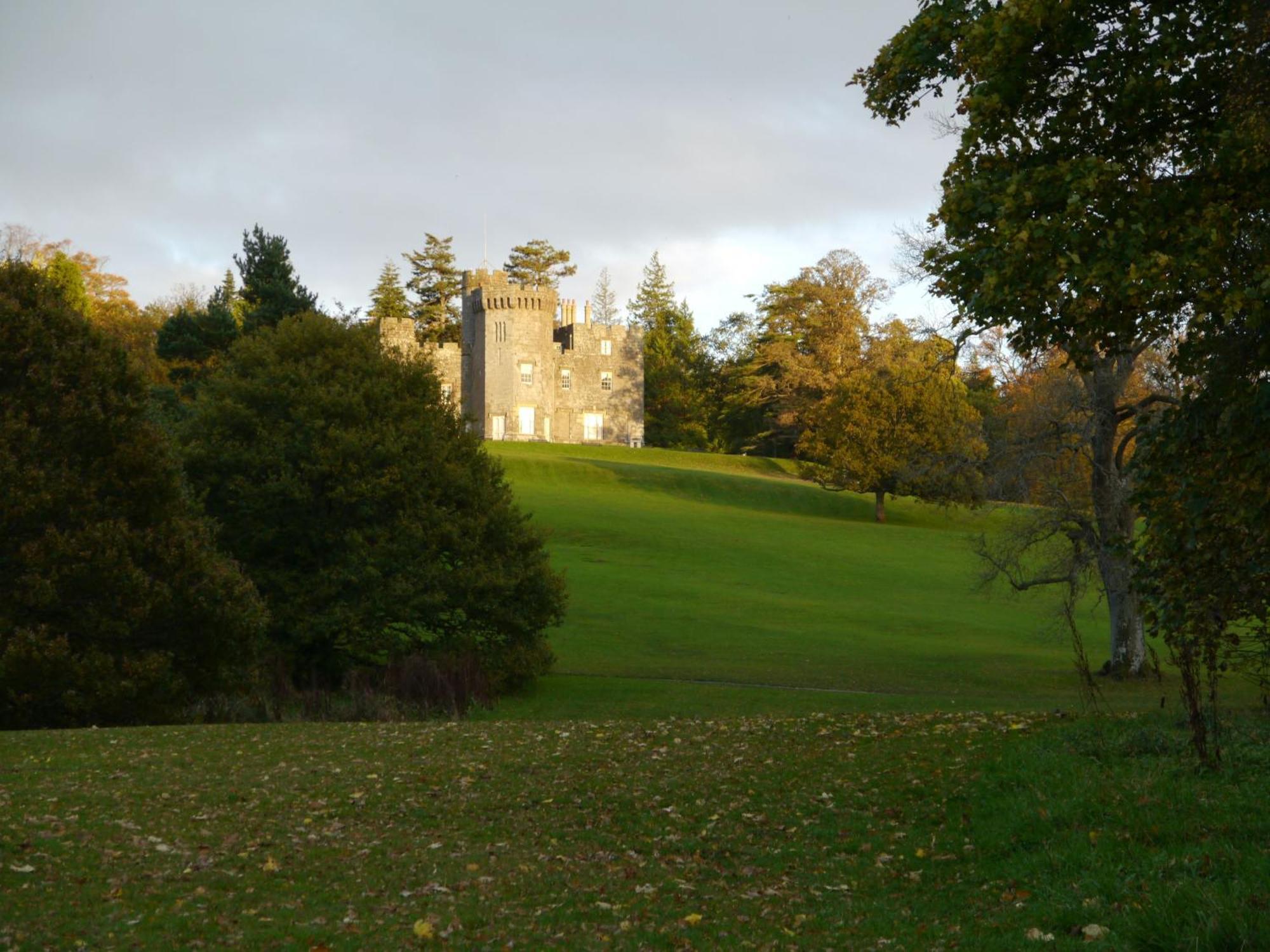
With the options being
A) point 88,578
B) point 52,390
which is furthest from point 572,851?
point 52,390

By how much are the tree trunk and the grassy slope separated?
5.18 feet

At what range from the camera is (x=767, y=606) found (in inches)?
1577

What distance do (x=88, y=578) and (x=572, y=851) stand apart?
1287 cm

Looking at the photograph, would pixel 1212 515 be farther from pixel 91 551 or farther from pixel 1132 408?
pixel 91 551

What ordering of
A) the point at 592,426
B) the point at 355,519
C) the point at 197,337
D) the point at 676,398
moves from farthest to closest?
the point at 676,398 < the point at 592,426 < the point at 197,337 < the point at 355,519

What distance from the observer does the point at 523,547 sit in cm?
2948

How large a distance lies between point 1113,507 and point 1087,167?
64.4 ft

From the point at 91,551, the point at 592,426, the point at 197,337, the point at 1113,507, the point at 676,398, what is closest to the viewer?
the point at 91,551

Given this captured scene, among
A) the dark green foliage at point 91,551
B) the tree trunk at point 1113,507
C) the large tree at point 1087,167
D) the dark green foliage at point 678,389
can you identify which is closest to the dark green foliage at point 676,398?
the dark green foliage at point 678,389

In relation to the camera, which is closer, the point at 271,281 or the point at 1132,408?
the point at 1132,408

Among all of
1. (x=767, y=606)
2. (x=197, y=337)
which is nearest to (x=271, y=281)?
(x=197, y=337)

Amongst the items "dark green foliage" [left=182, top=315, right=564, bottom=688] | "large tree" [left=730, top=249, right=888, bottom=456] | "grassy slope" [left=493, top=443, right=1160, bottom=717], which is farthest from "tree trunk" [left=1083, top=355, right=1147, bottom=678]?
"large tree" [left=730, top=249, right=888, bottom=456]

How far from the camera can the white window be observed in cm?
9538

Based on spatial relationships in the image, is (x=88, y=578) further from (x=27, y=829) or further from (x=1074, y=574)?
(x=1074, y=574)
